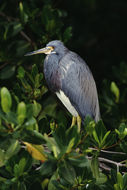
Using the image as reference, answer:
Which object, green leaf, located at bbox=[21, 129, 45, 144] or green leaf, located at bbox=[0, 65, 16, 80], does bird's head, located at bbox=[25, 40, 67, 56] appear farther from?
green leaf, located at bbox=[21, 129, 45, 144]

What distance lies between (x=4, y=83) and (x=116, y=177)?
1.15 m

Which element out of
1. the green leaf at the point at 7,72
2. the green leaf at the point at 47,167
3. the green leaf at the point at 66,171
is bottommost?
the green leaf at the point at 66,171

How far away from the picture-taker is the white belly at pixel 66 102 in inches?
75.8

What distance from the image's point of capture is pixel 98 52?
3443mm

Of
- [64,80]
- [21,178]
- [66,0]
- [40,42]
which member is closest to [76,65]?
[64,80]

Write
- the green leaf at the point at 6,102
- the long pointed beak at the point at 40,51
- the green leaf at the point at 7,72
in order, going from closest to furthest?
the green leaf at the point at 6,102
the long pointed beak at the point at 40,51
the green leaf at the point at 7,72

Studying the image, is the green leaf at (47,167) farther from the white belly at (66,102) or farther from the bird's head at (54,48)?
the bird's head at (54,48)

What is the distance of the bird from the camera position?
189 centimetres

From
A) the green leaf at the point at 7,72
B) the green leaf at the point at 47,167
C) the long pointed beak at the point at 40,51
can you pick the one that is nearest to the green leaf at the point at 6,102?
the green leaf at the point at 47,167

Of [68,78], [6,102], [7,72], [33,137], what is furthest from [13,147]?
[7,72]

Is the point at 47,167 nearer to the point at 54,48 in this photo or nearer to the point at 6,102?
the point at 6,102

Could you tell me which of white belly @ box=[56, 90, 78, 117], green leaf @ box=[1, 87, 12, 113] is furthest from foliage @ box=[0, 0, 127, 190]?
white belly @ box=[56, 90, 78, 117]

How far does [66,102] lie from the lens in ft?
6.39

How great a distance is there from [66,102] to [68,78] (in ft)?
0.53
